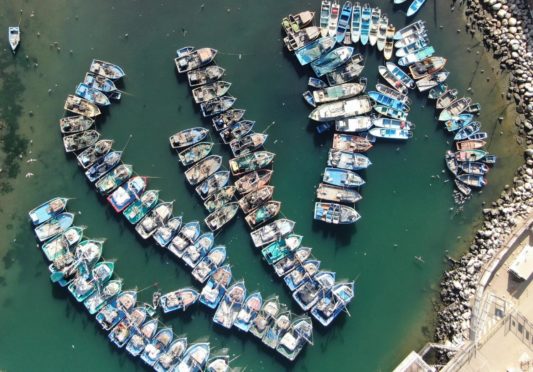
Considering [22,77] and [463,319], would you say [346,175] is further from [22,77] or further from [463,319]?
[22,77]

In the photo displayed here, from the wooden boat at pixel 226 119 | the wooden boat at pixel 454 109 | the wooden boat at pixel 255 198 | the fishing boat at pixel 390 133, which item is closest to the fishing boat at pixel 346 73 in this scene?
the fishing boat at pixel 390 133

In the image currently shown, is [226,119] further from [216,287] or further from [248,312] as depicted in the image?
[248,312]

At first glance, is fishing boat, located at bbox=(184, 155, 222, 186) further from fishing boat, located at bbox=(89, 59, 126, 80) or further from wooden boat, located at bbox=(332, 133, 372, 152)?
wooden boat, located at bbox=(332, 133, 372, 152)

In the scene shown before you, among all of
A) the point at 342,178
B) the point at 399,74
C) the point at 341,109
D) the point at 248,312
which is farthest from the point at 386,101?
the point at 248,312

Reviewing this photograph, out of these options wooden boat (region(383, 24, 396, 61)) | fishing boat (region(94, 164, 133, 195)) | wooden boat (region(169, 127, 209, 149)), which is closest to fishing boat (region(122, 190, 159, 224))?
fishing boat (region(94, 164, 133, 195))

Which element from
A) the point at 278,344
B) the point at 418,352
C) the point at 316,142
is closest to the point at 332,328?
the point at 278,344

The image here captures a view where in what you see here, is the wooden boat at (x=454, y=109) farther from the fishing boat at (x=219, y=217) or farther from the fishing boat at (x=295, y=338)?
the fishing boat at (x=295, y=338)
